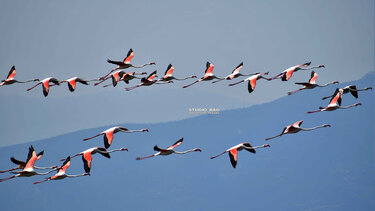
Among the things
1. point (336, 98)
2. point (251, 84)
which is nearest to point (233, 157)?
point (251, 84)

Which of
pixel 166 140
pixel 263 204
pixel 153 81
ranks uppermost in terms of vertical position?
pixel 153 81

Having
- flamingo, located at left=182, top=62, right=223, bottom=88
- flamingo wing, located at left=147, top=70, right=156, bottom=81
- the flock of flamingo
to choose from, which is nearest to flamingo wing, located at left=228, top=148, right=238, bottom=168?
the flock of flamingo

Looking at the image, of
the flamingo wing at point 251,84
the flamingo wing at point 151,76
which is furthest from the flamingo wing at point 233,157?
the flamingo wing at point 151,76

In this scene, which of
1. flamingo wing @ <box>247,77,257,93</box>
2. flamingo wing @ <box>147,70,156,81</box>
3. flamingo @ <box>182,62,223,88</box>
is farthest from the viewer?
flamingo wing @ <box>147,70,156,81</box>

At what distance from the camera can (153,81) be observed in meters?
34.4

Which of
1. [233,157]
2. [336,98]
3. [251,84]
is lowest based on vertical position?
[233,157]

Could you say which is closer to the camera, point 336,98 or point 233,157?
point 233,157

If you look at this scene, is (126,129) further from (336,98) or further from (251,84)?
(336,98)

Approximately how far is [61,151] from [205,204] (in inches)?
1504

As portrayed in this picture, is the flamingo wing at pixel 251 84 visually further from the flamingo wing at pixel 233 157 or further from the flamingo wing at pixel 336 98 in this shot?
the flamingo wing at pixel 336 98

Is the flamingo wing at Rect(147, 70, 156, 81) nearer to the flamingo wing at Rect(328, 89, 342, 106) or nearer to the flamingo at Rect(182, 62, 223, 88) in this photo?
the flamingo at Rect(182, 62, 223, 88)

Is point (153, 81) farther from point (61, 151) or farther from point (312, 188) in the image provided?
point (312, 188)

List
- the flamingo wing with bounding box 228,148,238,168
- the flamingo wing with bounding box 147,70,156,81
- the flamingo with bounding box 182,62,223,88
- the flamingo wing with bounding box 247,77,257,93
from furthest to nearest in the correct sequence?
the flamingo wing with bounding box 147,70,156,81 → the flamingo with bounding box 182,62,223,88 → the flamingo wing with bounding box 247,77,257,93 → the flamingo wing with bounding box 228,148,238,168

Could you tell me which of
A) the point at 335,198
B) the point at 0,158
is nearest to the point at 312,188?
the point at 335,198
